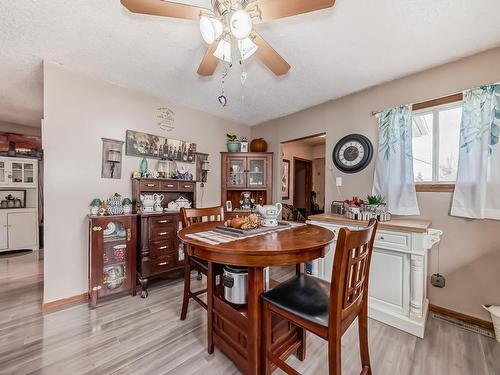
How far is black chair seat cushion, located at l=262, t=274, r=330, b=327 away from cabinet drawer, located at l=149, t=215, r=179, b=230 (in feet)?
5.87

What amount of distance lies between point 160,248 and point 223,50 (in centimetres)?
224

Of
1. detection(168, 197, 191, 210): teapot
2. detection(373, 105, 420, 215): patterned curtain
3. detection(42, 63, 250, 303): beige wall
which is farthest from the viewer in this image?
detection(168, 197, 191, 210): teapot

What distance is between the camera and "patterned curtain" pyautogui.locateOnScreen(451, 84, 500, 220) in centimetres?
184

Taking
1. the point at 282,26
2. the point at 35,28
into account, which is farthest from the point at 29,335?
the point at 282,26

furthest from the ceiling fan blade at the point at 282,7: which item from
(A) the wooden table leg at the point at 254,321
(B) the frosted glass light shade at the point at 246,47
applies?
(A) the wooden table leg at the point at 254,321

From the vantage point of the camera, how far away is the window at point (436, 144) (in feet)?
6.95

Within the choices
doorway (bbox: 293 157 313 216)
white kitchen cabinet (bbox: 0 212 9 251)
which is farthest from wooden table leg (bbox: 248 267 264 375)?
white kitchen cabinet (bbox: 0 212 9 251)

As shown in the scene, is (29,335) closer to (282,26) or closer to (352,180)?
(282,26)

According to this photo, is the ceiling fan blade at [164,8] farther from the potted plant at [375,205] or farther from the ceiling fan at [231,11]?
the potted plant at [375,205]

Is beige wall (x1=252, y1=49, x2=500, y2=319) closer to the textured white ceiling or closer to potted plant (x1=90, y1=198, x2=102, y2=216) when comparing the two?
the textured white ceiling

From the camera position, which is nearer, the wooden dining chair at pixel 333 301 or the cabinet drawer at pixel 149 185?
the wooden dining chair at pixel 333 301

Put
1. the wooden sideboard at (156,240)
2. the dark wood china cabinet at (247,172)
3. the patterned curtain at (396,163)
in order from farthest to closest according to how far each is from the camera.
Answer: the dark wood china cabinet at (247,172)
the wooden sideboard at (156,240)
the patterned curtain at (396,163)

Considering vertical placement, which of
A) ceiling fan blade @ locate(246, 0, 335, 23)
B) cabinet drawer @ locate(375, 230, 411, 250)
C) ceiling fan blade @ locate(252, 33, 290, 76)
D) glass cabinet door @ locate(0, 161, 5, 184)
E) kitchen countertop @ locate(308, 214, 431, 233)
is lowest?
cabinet drawer @ locate(375, 230, 411, 250)

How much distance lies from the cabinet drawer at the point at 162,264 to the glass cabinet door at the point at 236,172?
1620 mm
